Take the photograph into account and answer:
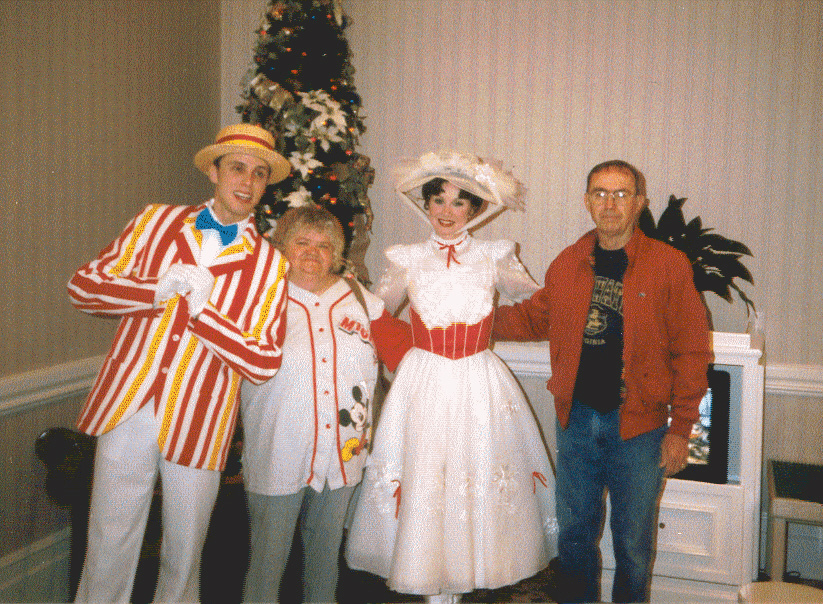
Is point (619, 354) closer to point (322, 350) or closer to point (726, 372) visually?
point (726, 372)

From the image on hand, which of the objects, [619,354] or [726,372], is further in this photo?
[726,372]

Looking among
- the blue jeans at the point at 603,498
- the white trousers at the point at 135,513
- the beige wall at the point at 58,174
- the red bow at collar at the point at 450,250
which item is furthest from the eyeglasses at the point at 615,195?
the beige wall at the point at 58,174

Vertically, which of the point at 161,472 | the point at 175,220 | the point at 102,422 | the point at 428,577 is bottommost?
the point at 428,577

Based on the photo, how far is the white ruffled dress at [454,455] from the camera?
1913 millimetres

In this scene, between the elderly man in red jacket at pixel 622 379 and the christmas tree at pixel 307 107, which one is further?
the christmas tree at pixel 307 107

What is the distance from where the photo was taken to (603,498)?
208 cm

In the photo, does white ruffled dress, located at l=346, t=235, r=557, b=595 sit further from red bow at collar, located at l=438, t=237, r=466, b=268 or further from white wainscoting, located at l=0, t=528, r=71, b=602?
white wainscoting, located at l=0, t=528, r=71, b=602

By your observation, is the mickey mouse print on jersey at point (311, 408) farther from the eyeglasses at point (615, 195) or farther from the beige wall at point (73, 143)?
the beige wall at point (73, 143)

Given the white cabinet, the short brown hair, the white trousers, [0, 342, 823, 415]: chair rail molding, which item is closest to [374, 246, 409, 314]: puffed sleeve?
the short brown hair

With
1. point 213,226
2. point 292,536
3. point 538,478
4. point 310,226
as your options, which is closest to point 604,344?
point 538,478

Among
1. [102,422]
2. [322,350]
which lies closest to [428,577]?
[322,350]

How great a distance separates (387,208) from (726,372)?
1.98m

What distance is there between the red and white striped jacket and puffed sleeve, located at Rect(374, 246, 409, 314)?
576mm

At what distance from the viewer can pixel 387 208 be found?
11.4 ft
